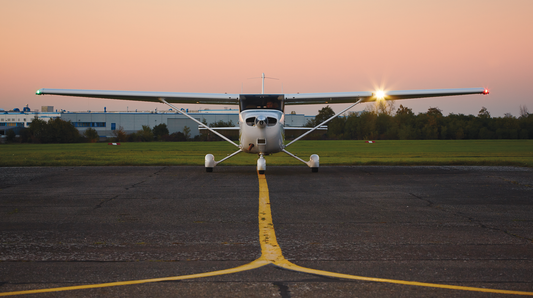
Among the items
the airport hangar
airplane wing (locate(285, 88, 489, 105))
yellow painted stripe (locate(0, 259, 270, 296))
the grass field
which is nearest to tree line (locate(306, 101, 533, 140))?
the airport hangar

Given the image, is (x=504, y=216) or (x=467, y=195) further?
(x=467, y=195)

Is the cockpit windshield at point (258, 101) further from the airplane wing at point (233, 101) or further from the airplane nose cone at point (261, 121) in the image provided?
the airplane wing at point (233, 101)

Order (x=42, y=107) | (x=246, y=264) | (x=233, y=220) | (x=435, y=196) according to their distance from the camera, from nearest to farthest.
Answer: (x=246, y=264)
(x=233, y=220)
(x=435, y=196)
(x=42, y=107)

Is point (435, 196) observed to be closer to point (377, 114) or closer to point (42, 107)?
point (377, 114)

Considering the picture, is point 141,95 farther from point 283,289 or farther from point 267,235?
point 283,289

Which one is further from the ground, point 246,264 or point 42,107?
point 42,107

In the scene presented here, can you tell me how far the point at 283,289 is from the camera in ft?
11.3

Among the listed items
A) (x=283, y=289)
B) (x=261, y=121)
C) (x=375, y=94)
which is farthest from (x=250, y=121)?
(x=283, y=289)

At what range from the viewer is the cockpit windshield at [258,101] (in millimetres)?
14812

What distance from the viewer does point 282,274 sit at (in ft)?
12.6

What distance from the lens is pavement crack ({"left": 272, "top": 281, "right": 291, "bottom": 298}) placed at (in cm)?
331

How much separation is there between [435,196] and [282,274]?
6103 mm

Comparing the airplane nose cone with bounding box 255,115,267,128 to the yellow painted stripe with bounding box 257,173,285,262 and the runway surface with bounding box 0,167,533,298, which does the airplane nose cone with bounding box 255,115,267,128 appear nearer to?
the runway surface with bounding box 0,167,533,298

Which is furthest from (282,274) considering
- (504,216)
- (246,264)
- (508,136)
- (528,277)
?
(508,136)
